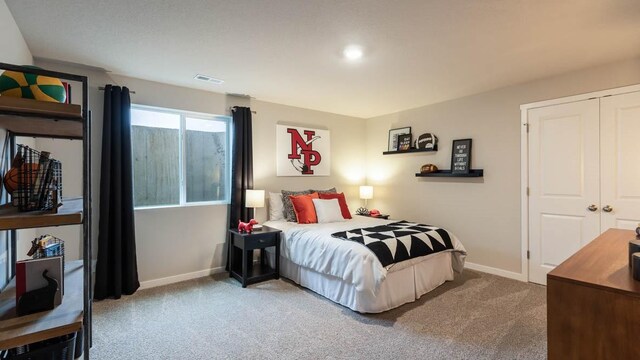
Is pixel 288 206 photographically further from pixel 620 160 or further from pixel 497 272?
pixel 620 160

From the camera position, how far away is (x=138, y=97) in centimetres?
332

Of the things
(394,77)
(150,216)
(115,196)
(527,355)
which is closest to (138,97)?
(115,196)

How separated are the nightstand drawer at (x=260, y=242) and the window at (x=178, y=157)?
820 mm

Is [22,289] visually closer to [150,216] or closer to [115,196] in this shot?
[115,196]

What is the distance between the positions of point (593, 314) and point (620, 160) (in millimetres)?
2582

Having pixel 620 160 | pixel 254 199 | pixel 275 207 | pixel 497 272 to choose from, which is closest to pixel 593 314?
pixel 620 160

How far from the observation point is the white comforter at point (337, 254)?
103 inches

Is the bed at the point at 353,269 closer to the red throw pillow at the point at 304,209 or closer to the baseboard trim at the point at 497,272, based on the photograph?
the red throw pillow at the point at 304,209

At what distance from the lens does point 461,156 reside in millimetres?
4074

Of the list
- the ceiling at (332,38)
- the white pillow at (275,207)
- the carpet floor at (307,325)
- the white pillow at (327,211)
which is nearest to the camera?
the ceiling at (332,38)

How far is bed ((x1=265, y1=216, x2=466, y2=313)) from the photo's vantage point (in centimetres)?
266

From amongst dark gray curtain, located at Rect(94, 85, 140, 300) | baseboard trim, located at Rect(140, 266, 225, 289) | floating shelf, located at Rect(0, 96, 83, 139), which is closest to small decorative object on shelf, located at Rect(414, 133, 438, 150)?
baseboard trim, located at Rect(140, 266, 225, 289)

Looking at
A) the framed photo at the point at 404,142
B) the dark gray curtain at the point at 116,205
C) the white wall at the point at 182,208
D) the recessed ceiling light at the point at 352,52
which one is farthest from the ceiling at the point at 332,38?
the framed photo at the point at 404,142

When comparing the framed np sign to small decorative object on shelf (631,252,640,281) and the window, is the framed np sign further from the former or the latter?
small decorative object on shelf (631,252,640,281)
